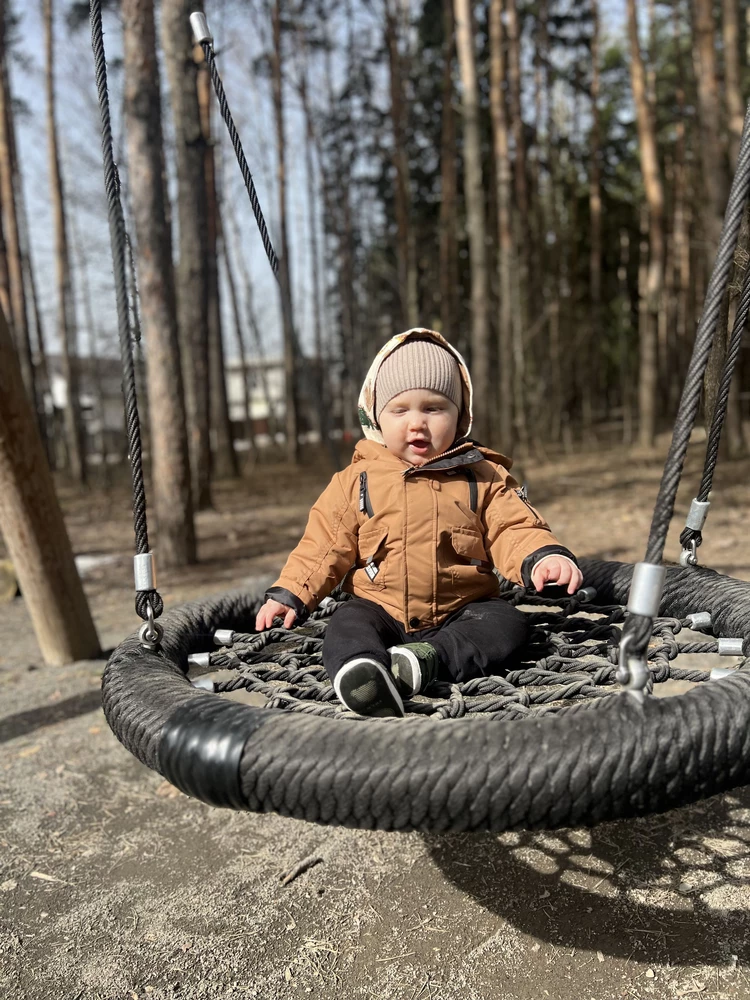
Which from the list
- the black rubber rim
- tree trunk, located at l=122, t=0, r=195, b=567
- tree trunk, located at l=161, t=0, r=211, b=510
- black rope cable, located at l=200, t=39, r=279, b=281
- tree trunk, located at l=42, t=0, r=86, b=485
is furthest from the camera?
tree trunk, located at l=42, t=0, r=86, b=485

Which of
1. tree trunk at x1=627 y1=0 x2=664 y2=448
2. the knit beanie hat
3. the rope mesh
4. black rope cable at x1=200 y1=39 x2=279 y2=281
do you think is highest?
tree trunk at x1=627 y1=0 x2=664 y2=448

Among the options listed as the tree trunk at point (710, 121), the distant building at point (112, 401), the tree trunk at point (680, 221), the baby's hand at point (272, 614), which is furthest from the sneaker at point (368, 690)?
the tree trunk at point (680, 221)

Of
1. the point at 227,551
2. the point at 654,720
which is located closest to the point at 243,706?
the point at 654,720

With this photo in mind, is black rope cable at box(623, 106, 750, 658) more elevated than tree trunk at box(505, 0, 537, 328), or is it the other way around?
tree trunk at box(505, 0, 537, 328)

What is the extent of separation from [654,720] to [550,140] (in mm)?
16793

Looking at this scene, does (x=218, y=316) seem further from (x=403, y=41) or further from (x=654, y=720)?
(x=654, y=720)

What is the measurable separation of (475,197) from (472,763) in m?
8.11

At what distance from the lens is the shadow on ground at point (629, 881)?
6.30 feet

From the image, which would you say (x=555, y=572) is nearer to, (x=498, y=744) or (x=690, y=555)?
(x=690, y=555)

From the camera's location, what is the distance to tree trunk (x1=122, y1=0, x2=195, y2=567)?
6.07 metres

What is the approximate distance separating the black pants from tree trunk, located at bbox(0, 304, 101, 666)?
2196 millimetres

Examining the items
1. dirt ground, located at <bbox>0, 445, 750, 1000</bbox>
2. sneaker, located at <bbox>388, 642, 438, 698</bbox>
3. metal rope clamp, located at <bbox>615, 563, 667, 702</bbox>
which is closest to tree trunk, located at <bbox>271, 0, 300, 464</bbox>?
dirt ground, located at <bbox>0, 445, 750, 1000</bbox>

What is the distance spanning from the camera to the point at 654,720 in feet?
4.13

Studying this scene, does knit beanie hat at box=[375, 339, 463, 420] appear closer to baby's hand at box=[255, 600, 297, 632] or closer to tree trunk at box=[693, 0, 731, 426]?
baby's hand at box=[255, 600, 297, 632]
